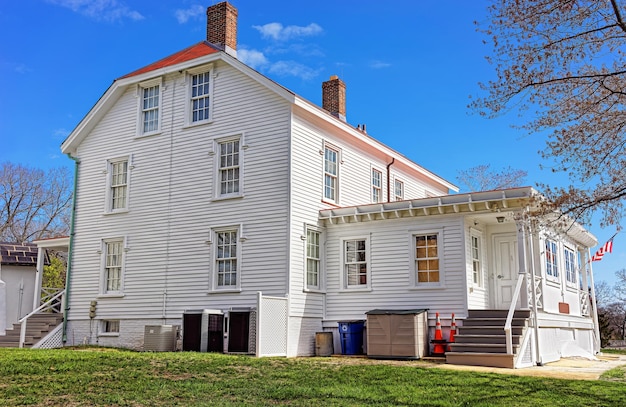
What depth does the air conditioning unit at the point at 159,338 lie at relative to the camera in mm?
18484

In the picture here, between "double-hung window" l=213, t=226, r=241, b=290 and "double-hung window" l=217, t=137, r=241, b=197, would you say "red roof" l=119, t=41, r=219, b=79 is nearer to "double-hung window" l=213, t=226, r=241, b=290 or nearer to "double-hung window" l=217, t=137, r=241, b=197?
"double-hung window" l=217, t=137, r=241, b=197

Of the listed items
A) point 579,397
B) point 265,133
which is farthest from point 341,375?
point 265,133

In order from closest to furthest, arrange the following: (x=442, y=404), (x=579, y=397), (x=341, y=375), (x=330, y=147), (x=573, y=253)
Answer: (x=442, y=404) < (x=579, y=397) < (x=341, y=375) < (x=330, y=147) < (x=573, y=253)

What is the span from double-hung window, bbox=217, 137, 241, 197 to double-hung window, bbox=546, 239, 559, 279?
9433 millimetres

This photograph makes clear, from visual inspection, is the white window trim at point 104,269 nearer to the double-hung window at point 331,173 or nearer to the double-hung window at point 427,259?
the double-hung window at point 331,173

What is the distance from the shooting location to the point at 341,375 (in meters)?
12.1

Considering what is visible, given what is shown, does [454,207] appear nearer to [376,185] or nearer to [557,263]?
[557,263]

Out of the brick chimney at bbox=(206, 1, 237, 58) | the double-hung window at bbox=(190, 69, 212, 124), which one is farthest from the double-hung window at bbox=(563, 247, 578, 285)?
the brick chimney at bbox=(206, 1, 237, 58)

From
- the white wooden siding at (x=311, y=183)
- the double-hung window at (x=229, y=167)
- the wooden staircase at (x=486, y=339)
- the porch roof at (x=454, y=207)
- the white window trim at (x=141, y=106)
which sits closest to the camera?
the wooden staircase at (x=486, y=339)

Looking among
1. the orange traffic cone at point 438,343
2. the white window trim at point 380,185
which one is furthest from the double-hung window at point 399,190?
the orange traffic cone at point 438,343

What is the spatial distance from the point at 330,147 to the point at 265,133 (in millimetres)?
2508

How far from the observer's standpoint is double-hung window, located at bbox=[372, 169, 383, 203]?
23141 millimetres

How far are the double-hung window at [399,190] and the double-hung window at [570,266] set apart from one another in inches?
255

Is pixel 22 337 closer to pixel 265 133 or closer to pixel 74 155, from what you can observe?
pixel 74 155
